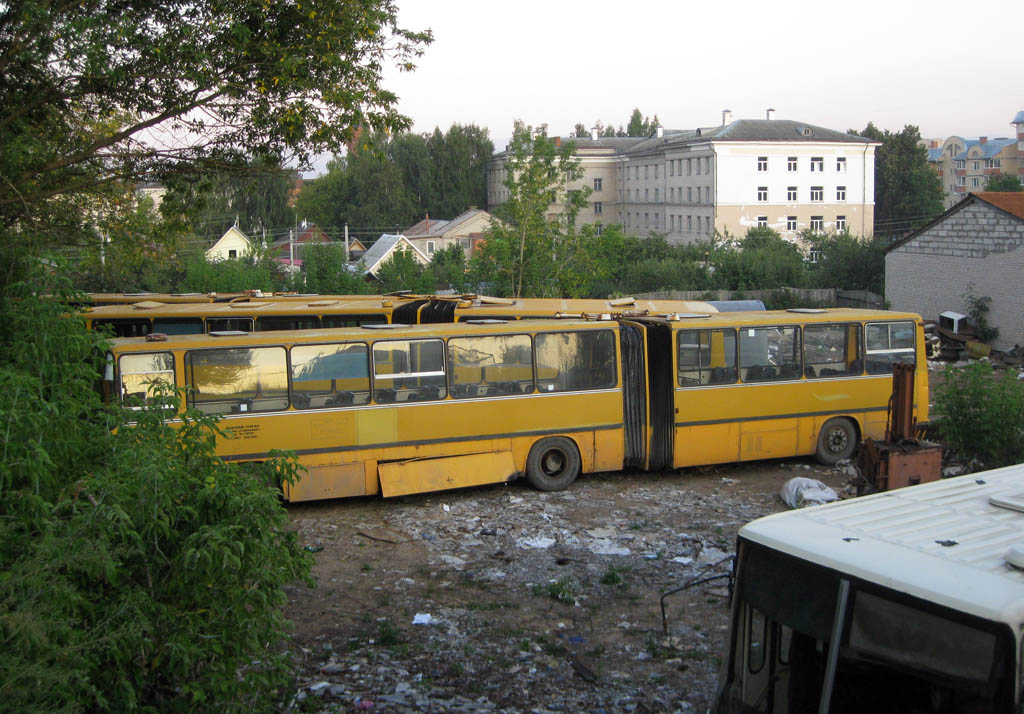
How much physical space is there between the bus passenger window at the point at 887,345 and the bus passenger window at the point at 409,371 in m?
6.69

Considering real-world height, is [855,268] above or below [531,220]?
below

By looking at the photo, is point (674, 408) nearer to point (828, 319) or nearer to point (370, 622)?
point (828, 319)

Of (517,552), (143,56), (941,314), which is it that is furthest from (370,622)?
(941,314)

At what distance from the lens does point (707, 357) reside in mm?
13758

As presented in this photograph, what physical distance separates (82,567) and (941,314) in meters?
30.7

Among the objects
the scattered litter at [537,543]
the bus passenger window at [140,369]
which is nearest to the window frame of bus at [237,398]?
the bus passenger window at [140,369]

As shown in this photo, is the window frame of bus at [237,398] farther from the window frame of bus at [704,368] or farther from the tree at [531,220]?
the tree at [531,220]

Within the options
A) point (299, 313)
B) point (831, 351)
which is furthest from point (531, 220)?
point (831, 351)

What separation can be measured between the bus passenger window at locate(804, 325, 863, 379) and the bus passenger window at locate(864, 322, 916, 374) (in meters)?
0.19

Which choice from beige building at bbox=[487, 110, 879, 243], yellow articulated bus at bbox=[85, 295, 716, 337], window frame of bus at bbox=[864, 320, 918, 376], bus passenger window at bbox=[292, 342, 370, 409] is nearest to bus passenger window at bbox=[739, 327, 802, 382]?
window frame of bus at bbox=[864, 320, 918, 376]

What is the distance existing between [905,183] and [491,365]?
238 ft

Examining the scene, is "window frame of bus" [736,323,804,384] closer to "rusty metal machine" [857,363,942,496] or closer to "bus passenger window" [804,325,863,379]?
"bus passenger window" [804,325,863,379]

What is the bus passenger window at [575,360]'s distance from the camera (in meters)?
13.3

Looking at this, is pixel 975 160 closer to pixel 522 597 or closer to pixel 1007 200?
pixel 1007 200
